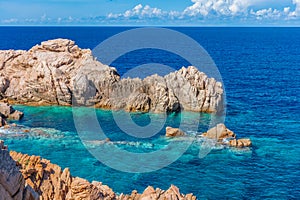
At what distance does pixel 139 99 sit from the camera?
7131 centimetres

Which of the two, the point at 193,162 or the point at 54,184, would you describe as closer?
the point at 54,184

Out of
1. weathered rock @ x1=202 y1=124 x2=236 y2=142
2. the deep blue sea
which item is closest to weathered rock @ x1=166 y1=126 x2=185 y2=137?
the deep blue sea

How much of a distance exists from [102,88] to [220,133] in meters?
27.3

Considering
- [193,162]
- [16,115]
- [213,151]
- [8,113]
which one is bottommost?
[193,162]

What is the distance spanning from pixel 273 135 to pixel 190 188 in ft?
76.7

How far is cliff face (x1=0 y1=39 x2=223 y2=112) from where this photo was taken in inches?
2803

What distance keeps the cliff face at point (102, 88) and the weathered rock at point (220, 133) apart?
45.8 feet

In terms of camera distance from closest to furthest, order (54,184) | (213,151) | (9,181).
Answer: (9,181) < (54,184) < (213,151)

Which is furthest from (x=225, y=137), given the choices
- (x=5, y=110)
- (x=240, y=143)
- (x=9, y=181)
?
(x=9, y=181)

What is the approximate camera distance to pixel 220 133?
5656cm

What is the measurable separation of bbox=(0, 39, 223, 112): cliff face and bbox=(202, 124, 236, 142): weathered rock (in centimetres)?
1397

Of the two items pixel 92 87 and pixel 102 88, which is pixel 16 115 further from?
pixel 102 88

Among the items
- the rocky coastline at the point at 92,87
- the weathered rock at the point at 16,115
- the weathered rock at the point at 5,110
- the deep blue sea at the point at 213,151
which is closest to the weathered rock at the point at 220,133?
the deep blue sea at the point at 213,151

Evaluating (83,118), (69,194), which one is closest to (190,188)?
(69,194)
